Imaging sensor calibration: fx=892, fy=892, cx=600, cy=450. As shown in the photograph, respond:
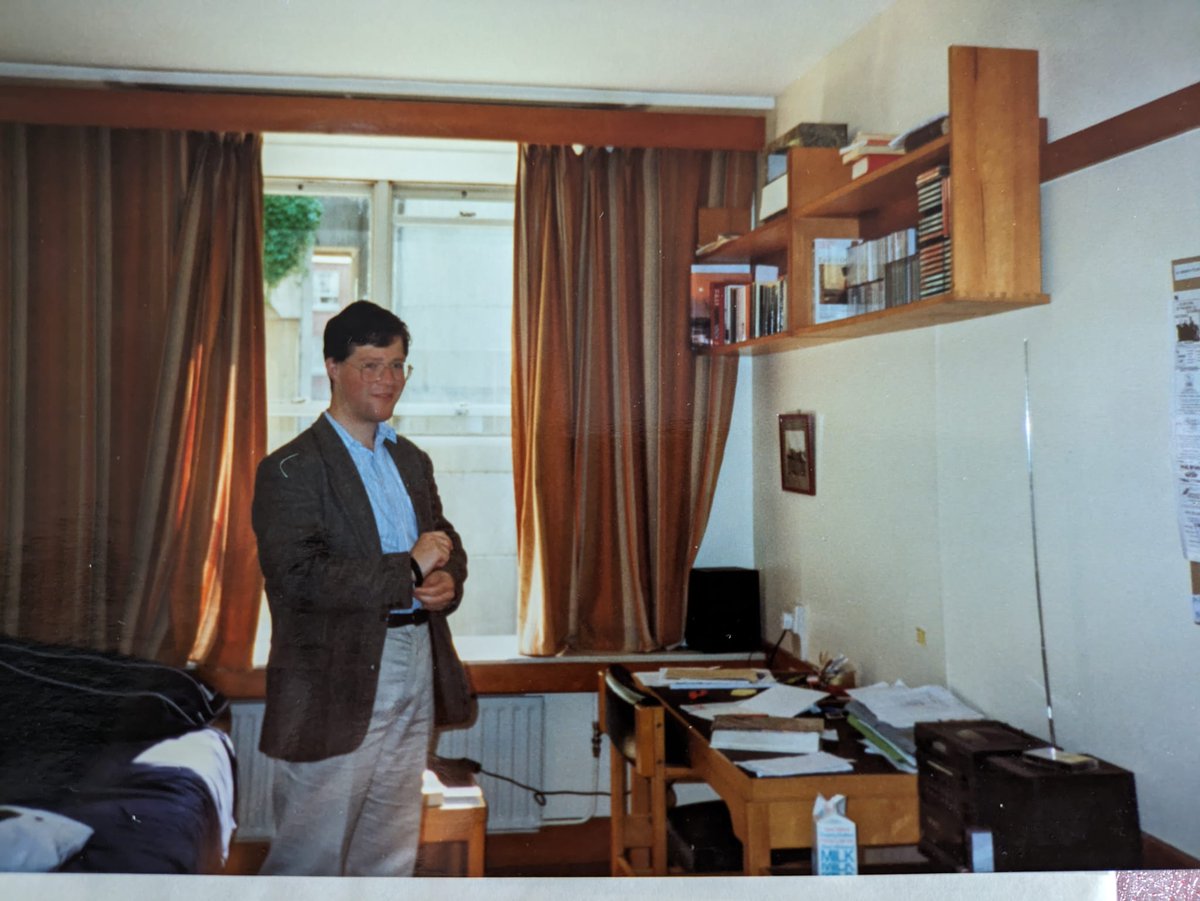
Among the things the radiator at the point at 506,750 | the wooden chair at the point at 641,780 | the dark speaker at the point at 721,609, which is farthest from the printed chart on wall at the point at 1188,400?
the radiator at the point at 506,750

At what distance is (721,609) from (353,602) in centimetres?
56

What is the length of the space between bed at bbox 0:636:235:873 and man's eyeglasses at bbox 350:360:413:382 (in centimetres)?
52

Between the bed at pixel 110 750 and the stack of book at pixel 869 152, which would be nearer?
the bed at pixel 110 750

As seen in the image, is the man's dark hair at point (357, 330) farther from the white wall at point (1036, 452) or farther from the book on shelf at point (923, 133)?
the book on shelf at point (923, 133)

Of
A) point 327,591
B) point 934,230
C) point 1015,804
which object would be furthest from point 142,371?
point 1015,804

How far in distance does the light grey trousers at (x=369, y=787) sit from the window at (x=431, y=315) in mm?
120

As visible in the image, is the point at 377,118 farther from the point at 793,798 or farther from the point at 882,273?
the point at 793,798

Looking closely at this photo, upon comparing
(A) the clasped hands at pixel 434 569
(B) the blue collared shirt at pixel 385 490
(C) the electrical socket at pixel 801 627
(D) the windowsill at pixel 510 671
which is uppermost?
(B) the blue collared shirt at pixel 385 490

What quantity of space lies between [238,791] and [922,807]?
1.05 metres

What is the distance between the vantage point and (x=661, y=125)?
141 cm

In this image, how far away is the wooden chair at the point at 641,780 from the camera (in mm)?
1372

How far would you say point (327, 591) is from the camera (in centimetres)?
131

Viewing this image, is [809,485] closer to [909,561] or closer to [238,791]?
[909,561]

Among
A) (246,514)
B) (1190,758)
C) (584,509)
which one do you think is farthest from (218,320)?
(1190,758)
